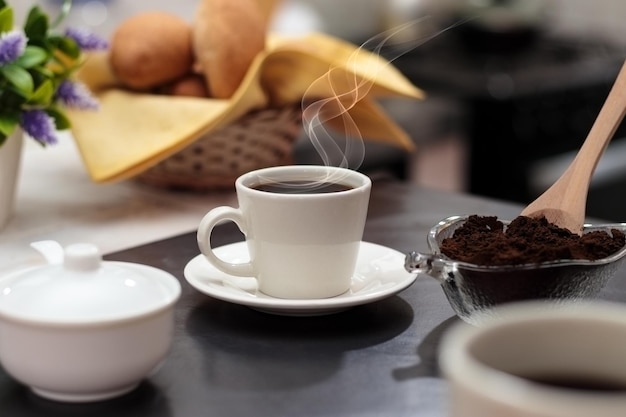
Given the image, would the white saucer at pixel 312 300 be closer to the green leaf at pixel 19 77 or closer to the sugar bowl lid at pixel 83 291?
the sugar bowl lid at pixel 83 291

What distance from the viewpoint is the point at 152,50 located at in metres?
1.13

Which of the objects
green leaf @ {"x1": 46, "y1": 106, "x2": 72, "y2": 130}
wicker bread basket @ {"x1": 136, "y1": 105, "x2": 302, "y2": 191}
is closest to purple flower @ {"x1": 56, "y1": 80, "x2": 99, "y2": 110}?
green leaf @ {"x1": 46, "y1": 106, "x2": 72, "y2": 130}

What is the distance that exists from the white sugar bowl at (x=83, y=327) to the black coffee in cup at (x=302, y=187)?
182mm

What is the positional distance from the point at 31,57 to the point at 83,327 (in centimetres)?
48

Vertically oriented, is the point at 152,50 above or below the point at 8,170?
above

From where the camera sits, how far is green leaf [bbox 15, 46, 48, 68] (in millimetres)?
960

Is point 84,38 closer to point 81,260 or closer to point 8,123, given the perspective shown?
point 8,123

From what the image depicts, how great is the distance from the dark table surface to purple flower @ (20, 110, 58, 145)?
242mm

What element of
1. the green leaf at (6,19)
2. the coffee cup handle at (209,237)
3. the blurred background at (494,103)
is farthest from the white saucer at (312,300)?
the blurred background at (494,103)

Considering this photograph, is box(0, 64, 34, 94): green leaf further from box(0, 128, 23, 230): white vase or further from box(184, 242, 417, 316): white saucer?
box(184, 242, 417, 316): white saucer

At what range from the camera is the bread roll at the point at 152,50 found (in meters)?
1.14

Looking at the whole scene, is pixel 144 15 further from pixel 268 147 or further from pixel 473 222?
pixel 473 222

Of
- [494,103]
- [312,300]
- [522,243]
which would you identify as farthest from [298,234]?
[494,103]

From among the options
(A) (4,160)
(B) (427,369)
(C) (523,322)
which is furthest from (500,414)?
(A) (4,160)
